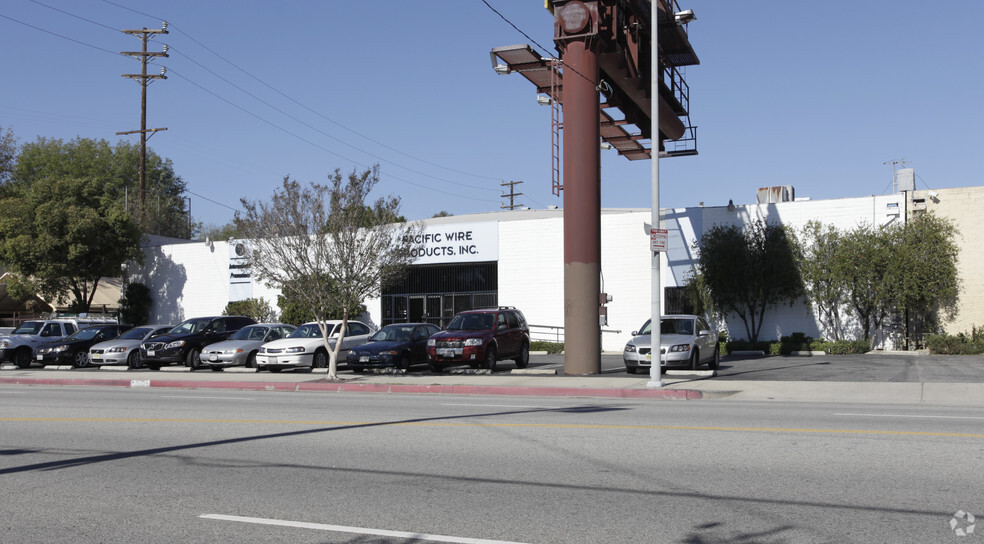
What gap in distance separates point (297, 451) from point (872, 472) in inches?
246

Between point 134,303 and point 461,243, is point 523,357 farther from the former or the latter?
point 134,303

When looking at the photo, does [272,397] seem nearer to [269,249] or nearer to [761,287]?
[269,249]

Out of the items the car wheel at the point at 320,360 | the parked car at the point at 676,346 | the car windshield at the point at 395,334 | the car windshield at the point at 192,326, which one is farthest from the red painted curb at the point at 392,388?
the car windshield at the point at 192,326

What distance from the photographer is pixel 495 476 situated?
7.94m

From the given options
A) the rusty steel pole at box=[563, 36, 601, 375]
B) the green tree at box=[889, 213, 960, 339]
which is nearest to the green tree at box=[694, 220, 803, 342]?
the green tree at box=[889, 213, 960, 339]

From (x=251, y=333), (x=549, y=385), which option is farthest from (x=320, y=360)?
(x=549, y=385)

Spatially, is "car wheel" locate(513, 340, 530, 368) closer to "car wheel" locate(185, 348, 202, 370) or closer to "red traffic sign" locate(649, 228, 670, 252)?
"red traffic sign" locate(649, 228, 670, 252)

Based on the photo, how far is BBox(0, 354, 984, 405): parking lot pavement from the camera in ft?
54.6

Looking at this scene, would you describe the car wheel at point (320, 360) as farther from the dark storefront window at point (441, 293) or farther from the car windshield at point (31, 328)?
the car windshield at point (31, 328)

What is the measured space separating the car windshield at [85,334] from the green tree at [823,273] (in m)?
26.7

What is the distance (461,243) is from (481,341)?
15946 mm

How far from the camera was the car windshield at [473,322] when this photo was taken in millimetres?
23672

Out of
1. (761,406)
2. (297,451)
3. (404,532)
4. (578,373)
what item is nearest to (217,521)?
(404,532)

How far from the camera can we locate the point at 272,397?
58.2 feet
